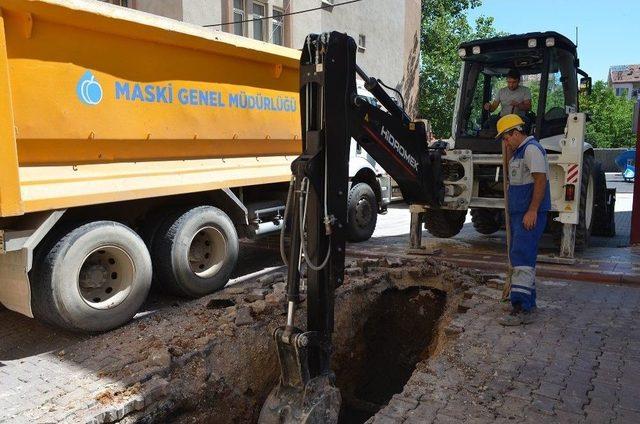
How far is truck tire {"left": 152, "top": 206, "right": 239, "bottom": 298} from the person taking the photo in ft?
17.5

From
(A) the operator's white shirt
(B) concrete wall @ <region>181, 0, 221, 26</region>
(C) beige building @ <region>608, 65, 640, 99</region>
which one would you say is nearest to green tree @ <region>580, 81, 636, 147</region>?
(C) beige building @ <region>608, 65, 640, 99</region>

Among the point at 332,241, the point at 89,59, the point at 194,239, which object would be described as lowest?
the point at 194,239

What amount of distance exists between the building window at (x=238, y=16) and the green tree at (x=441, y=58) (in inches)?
568

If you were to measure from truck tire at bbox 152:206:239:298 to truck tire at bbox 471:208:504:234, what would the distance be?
15.6ft

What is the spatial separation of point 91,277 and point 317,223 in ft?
8.00

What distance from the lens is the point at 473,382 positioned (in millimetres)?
3635

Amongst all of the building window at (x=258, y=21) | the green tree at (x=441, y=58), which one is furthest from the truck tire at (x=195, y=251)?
the green tree at (x=441, y=58)

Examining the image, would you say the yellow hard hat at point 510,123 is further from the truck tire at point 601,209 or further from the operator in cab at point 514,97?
the truck tire at point 601,209

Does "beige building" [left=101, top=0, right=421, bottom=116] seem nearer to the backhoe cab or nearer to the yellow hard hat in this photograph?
the backhoe cab

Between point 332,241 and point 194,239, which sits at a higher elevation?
point 332,241

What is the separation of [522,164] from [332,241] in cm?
238

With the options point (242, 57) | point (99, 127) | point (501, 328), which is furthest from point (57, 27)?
point (501, 328)

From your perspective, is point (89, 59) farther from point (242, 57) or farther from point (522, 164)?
point (522, 164)

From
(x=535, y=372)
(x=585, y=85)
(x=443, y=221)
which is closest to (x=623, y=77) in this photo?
(x=585, y=85)
